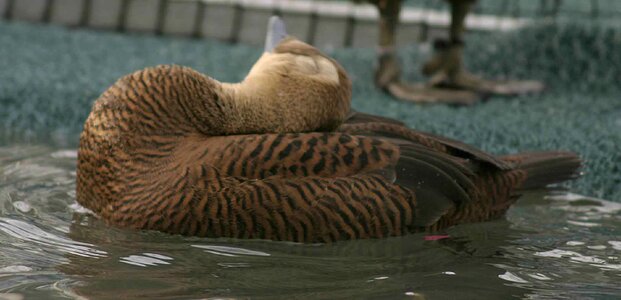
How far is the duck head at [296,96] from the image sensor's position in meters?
3.46

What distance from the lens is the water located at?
2.82 metres

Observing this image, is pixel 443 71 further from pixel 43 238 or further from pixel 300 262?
pixel 43 238

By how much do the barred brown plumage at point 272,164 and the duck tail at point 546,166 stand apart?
0.14 metres

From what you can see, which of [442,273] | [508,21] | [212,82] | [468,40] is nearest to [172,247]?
[212,82]

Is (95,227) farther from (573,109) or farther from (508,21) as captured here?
(508,21)

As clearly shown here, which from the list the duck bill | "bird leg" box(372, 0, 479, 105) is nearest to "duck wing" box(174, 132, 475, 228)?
the duck bill

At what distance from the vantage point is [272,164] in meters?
3.18

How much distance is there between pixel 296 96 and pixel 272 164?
0.37m

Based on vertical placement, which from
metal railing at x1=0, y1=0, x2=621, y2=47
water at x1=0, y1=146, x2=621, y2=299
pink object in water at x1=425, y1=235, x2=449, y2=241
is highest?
metal railing at x1=0, y1=0, x2=621, y2=47

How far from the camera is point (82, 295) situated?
106 inches

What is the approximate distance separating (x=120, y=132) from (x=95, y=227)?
35cm

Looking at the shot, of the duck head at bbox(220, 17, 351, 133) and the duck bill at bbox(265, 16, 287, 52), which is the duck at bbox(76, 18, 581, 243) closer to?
the duck head at bbox(220, 17, 351, 133)

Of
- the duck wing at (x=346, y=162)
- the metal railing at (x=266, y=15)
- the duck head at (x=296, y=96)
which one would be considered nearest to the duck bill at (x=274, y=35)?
the duck head at (x=296, y=96)

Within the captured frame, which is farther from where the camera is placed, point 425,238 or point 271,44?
point 271,44
